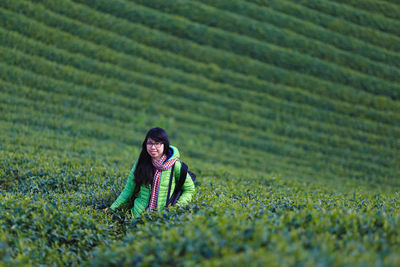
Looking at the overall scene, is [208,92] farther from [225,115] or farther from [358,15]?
[358,15]

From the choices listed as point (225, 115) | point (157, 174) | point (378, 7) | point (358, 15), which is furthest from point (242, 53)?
point (157, 174)

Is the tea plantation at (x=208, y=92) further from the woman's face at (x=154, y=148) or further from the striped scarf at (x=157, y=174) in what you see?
the woman's face at (x=154, y=148)

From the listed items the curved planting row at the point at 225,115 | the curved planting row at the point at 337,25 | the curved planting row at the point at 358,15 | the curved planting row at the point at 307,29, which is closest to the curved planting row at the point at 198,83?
the curved planting row at the point at 225,115

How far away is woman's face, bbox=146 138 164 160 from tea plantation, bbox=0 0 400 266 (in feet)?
6.54

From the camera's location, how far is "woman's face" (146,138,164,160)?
5.88 metres

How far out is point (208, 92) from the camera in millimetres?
22266

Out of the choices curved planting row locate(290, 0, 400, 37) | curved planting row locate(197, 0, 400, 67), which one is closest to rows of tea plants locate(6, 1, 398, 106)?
curved planting row locate(197, 0, 400, 67)

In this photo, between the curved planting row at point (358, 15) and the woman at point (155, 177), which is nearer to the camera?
the woman at point (155, 177)

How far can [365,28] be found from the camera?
26.8 metres

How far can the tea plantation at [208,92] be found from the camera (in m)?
12.9

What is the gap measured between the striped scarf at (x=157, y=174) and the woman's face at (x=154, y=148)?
0.52ft

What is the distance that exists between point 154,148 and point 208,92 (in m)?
16.7

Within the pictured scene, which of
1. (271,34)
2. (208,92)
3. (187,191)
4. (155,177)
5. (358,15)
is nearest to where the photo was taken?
(155,177)

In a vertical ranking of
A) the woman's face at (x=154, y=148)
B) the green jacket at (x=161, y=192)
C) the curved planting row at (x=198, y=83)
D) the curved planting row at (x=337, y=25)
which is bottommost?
the green jacket at (x=161, y=192)
